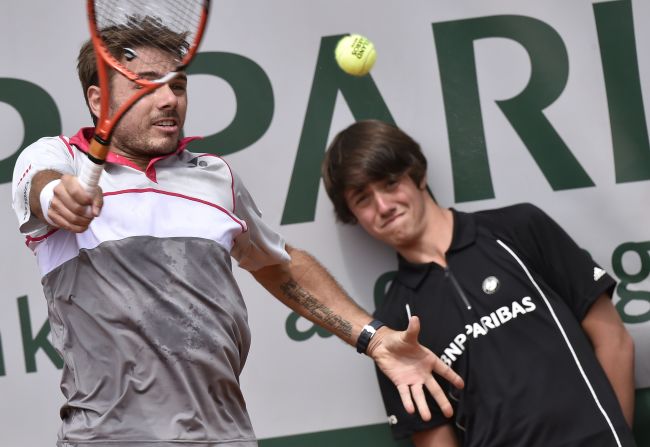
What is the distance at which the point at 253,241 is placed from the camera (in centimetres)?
300

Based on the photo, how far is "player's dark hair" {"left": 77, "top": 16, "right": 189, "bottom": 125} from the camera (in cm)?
276

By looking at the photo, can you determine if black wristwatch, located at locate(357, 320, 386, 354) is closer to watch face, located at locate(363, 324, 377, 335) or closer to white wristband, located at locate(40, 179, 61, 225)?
watch face, located at locate(363, 324, 377, 335)

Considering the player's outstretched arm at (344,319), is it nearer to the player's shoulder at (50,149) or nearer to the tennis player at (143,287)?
the tennis player at (143,287)

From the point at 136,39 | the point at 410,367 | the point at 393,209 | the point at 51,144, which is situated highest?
the point at 136,39

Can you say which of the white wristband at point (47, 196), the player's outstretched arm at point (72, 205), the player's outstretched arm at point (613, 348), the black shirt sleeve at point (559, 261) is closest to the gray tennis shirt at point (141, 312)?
the white wristband at point (47, 196)

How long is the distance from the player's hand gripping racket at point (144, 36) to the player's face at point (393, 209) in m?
0.98

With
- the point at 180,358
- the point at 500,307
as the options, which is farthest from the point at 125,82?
the point at 500,307

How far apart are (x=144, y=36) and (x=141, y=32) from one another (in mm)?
12

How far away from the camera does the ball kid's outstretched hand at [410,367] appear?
9.56 feet

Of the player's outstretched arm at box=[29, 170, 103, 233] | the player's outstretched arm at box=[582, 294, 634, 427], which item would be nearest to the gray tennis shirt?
the player's outstretched arm at box=[29, 170, 103, 233]

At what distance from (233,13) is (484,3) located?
883mm

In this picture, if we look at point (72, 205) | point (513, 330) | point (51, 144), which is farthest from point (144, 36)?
point (513, 330)

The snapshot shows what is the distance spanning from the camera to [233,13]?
3920 mm

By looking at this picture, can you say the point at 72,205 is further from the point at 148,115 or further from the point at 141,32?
the point at 141,32
